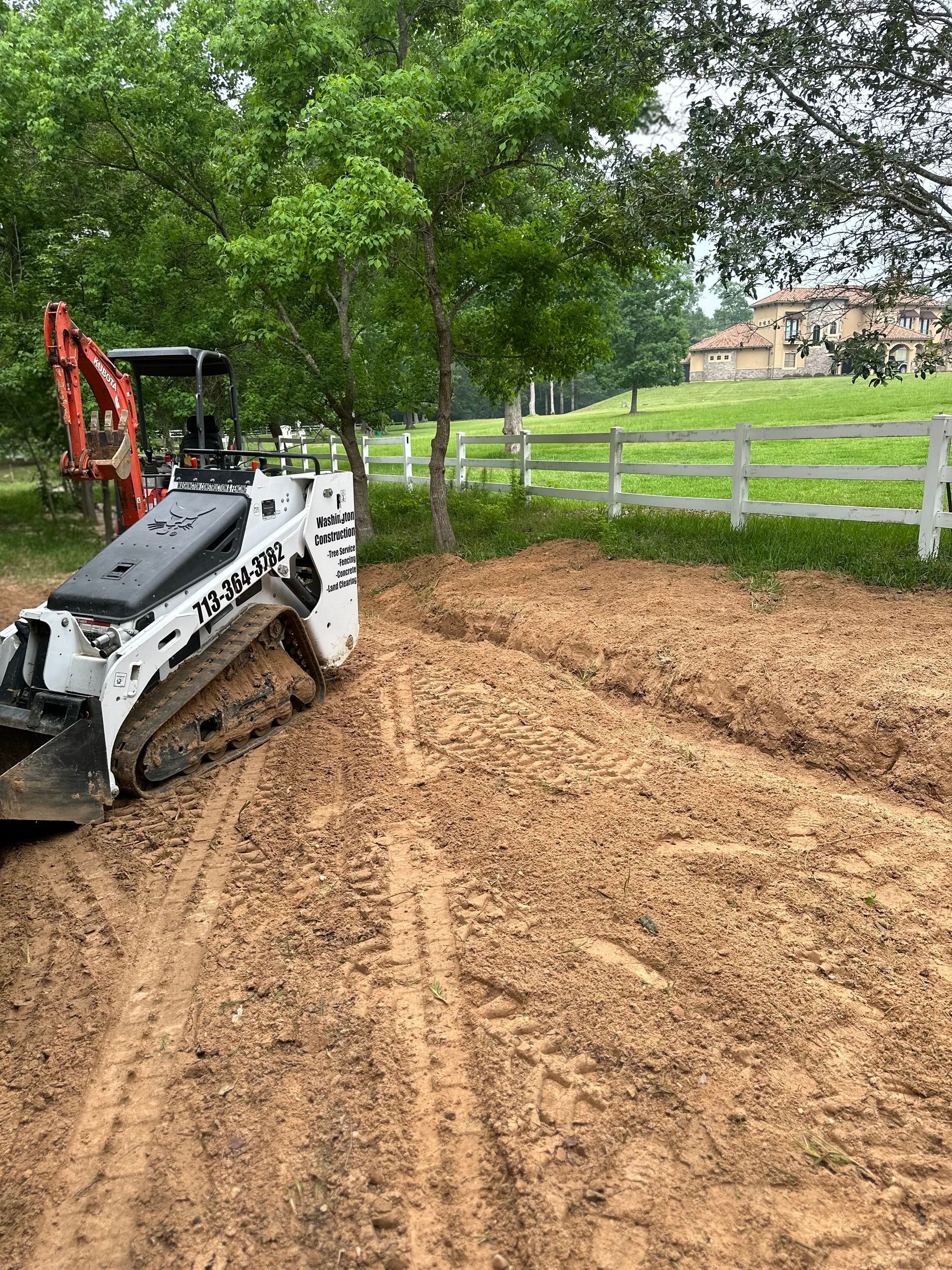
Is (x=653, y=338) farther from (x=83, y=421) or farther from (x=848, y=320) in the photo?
(x=83, y=421)

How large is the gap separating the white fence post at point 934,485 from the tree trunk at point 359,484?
8.61 metres

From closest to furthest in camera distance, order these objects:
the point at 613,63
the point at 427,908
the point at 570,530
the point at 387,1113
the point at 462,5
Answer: the point at 387,1113 → the point at 427,908 → the point at 613,63 → the point at 462,5 → the point at 570,530

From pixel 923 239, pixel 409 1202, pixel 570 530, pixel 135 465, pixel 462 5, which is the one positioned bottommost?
pixel 409 1202

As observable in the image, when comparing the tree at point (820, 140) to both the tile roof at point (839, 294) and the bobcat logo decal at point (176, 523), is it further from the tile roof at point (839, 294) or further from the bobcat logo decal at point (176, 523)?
the bobcat logo decal at point (176, 523)

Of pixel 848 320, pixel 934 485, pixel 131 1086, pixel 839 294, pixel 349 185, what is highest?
pixel 349 185

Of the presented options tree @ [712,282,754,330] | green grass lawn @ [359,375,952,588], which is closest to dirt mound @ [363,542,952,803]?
green grass lawn @ [359,375,952,588]

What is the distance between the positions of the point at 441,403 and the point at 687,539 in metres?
4.49

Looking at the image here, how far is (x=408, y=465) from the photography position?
60.5 feet

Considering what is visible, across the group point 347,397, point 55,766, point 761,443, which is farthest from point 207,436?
point 761,443

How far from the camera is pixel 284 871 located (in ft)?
14.4

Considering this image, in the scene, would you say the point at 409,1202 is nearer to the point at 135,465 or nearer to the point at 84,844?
the point at 84,844

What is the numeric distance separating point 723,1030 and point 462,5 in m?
12.4

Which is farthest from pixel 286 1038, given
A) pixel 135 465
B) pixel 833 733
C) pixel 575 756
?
pixel 135 465

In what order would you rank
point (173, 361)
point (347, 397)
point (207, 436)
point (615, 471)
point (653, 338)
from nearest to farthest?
point (207, 436) < point (173, 361) < point (615, 471) < point (347, 397) < point (653, 338)
